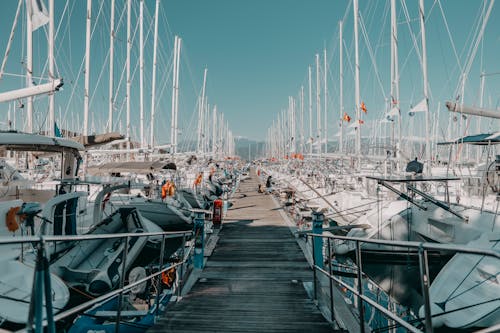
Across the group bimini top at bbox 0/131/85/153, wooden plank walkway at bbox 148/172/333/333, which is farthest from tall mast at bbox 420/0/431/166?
bimini top at bbox 0/131/85/153

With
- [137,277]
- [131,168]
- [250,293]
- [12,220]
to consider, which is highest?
[131,168]

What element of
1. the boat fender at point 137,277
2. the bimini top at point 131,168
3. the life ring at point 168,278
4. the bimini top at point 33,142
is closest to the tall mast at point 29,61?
the bimini top at point 33,142

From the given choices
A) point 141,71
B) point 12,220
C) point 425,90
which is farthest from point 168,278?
point 141,71

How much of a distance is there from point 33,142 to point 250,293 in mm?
5629

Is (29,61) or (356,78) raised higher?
(356,78)

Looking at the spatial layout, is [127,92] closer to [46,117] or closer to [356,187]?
[46,117]

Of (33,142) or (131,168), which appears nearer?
(33,142)

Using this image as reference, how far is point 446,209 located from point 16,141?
10.6 meters

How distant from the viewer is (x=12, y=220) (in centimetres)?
738

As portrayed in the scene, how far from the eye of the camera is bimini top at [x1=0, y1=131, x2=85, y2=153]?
7086 millimetres

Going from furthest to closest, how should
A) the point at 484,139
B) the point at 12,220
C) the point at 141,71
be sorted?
the point at 141,71 < the point at 484,139 < the point at 12,220

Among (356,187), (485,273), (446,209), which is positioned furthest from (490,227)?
(356,187)

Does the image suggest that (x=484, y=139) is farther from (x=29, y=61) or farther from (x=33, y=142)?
(x=29, y=61)

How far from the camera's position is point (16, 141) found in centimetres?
714
